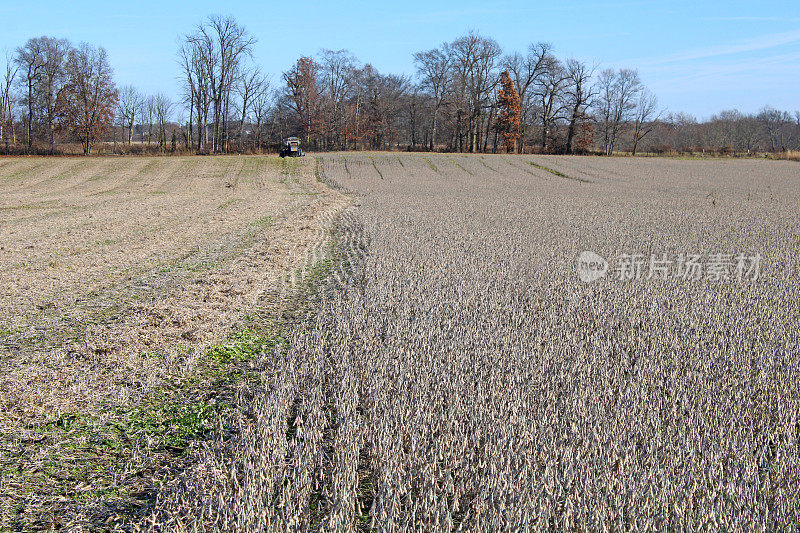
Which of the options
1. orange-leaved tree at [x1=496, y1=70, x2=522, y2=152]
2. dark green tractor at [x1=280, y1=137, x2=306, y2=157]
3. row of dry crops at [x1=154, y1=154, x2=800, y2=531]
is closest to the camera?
row of dry crops at [x1=154, y1=154, x2=800, y2=531]

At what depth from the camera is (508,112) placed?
61312mm

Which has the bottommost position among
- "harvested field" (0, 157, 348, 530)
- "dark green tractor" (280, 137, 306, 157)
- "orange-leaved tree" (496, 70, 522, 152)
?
"harvested field" (0, 157, 348, 530)

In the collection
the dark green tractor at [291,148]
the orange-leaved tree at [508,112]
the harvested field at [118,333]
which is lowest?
the harvested field at [118,333]

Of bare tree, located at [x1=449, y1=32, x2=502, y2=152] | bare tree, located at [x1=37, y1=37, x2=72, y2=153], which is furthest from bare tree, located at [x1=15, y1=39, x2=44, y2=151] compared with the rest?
bare tree, located at [x1=449, y1=32, x2=502, y2=152]

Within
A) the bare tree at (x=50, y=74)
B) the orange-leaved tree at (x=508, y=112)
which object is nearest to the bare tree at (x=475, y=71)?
the orange-leaved tree at (x=508, y=112)

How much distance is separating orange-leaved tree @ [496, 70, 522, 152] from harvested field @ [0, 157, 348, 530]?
4897cm

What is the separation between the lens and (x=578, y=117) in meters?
62.2

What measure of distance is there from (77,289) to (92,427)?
4401mm

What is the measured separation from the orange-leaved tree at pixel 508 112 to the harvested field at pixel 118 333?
4897cm

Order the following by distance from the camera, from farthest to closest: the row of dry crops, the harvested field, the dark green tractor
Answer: the dark green tractor
the harvested field
the row of dry crops

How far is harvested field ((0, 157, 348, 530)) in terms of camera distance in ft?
11.1

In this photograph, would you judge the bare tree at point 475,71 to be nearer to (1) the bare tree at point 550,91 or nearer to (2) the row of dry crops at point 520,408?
(1) the bare tree at point 550,91

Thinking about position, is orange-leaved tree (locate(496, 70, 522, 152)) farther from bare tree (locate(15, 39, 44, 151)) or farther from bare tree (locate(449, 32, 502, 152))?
bare tree (locate(15, 39, 44, 151))

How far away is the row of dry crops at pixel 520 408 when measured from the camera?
2791 mm
